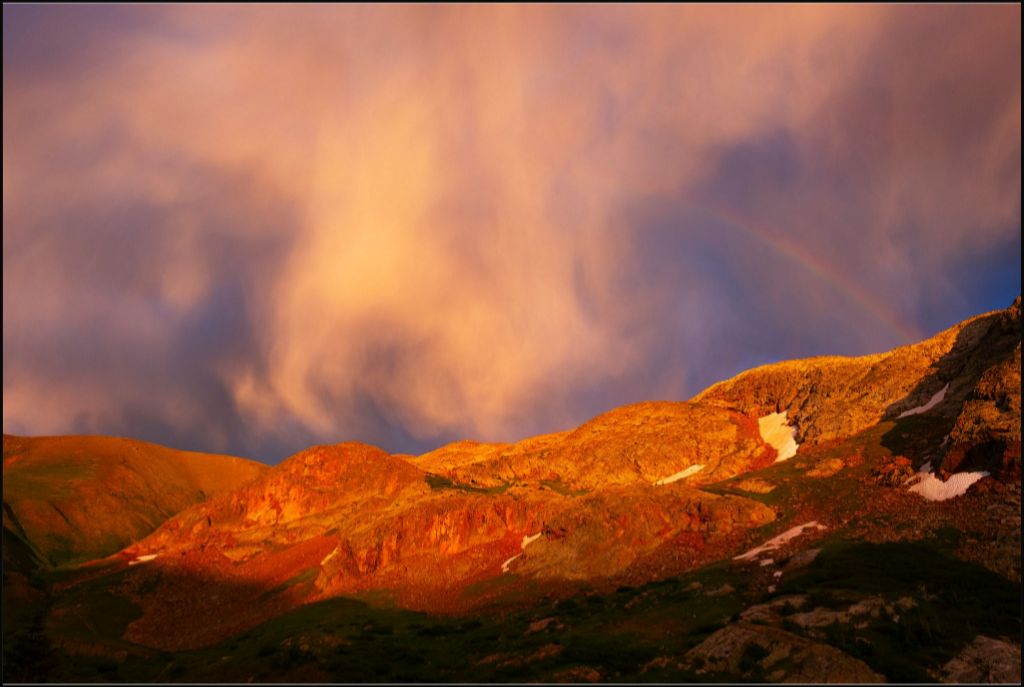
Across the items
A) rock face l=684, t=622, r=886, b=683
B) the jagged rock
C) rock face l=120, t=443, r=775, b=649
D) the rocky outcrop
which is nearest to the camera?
the jagged rock

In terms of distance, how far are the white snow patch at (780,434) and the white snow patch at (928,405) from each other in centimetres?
2036

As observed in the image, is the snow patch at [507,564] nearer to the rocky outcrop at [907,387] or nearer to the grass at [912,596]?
the grass at [912,596]

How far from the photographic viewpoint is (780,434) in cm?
13638

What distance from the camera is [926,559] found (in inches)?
2016

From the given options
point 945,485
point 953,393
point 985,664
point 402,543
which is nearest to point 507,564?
point 402,543

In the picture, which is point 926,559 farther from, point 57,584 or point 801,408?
point 57,584

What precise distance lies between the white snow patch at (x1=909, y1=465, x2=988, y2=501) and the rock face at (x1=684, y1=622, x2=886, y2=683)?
44.4m

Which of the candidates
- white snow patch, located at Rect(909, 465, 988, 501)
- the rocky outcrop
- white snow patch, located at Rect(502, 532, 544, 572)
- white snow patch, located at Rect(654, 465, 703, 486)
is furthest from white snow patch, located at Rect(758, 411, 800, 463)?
white snow patch, located at Rect(502, 532, 544, 572)

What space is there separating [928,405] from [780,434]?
33843 millimetres

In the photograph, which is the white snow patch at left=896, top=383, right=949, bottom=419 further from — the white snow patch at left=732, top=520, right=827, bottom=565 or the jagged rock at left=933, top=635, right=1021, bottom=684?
the jagged rock at left=933, top=635, right=1021, bottom=684

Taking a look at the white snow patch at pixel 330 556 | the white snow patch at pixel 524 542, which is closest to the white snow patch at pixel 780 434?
the white snow patch at pixel 524 542

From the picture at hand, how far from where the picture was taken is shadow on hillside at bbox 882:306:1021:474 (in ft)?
267

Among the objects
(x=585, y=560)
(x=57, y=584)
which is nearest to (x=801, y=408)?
(x=585, y=560)

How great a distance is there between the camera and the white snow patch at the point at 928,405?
105 meters
